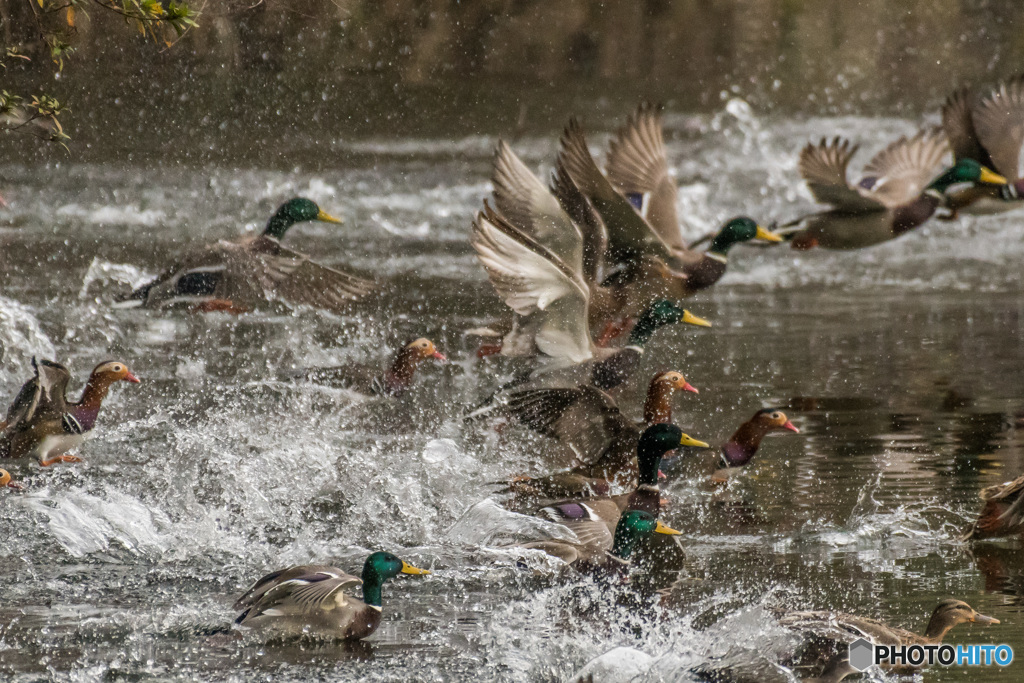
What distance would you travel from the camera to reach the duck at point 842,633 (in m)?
3.81

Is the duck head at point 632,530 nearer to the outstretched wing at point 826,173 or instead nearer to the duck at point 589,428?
the duck at point 589,428

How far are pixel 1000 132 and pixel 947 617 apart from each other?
19.3 feet

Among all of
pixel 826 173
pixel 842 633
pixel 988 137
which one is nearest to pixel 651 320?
pixel 826 173

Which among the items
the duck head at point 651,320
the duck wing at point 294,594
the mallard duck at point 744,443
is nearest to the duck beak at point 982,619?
the mallard duck at point 744,443

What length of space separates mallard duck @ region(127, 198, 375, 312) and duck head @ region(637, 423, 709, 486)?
2328mm

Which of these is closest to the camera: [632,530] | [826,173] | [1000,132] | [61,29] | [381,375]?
[632,530]

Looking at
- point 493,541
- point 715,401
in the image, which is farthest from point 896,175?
point 493,541

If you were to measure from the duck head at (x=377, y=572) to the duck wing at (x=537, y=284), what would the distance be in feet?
5.96

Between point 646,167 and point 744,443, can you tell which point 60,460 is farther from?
point 646,167

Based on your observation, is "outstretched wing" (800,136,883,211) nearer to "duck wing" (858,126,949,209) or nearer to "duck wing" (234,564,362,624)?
"duck wing" (858,126,949,209)

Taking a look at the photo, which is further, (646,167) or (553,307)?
(646,167)

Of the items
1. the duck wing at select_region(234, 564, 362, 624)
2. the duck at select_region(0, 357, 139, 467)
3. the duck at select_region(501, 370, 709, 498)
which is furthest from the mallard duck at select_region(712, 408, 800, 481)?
the duck at select_region(0, 357, 139, 467)

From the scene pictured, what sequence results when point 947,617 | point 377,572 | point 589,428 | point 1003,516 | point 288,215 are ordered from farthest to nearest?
point 288,215
point 589,428
point 1003,516
point 377,572
point 947,617

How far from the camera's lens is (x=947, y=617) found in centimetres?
396
